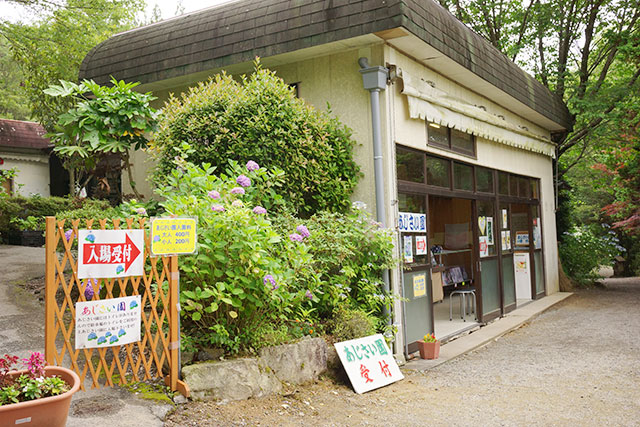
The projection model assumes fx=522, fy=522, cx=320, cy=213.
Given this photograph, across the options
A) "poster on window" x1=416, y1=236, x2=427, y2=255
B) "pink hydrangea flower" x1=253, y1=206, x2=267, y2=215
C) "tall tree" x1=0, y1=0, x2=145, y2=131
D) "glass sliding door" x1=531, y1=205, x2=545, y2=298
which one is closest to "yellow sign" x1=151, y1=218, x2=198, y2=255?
"pink hydrangea flower" x1=253, y1=206, x2=267, y2=215

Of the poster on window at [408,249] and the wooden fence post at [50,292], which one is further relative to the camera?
the poster on window at [408,249]

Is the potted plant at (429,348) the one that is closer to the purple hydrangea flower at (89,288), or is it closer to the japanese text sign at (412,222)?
the japanese text sign at (412,222)

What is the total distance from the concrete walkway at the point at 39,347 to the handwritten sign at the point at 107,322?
465 millimetres

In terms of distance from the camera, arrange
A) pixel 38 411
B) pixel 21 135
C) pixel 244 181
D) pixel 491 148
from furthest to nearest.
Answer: pixel 21 135 < pixel 491 148 < pixel 244 181 < pixel 38 411

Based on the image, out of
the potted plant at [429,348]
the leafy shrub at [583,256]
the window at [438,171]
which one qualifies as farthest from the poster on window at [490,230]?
the leafy shrub at [583,256]

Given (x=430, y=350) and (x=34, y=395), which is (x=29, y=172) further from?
(x=34, y=395)

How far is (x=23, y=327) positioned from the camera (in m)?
5.61

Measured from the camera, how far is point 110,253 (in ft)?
12.9

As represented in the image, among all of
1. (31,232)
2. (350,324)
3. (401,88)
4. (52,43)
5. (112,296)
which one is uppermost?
(52,43)

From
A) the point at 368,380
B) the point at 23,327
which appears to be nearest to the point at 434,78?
the point at 368,380

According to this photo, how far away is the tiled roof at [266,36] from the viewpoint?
647cm

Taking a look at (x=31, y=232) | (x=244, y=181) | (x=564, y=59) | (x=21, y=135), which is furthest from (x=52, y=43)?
(x=564, y=59)

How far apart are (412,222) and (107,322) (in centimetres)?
457

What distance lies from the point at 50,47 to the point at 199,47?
6398 mm
